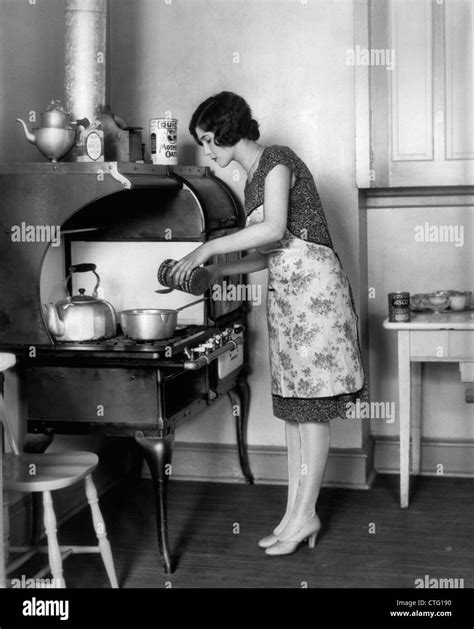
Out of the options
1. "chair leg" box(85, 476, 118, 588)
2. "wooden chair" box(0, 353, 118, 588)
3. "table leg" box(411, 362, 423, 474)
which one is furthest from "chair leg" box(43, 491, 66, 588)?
"table leg" box(411, 362, 423, 474)

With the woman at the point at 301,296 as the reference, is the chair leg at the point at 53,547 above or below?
below

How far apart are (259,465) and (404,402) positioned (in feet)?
2.77

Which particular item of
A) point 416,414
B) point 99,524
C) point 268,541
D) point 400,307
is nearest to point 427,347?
point 400,307

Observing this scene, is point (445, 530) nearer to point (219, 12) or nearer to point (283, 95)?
point (283, 95)

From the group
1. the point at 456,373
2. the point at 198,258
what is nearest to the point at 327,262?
the point at 198,258

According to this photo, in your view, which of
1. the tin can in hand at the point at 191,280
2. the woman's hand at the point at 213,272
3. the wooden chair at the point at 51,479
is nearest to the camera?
the wooden chair at the point at 51,479

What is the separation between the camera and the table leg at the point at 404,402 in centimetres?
416

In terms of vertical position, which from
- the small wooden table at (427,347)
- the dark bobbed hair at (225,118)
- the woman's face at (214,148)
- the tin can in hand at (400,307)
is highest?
the dark bobbed hair at (225,118)

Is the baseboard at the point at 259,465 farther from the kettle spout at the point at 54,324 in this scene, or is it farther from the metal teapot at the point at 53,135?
the metal teapot at the point at 53,135

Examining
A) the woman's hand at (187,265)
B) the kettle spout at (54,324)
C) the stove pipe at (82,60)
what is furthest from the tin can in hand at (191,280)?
the stove pipe at (82,60)

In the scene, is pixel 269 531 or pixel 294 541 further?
pixel 269 531

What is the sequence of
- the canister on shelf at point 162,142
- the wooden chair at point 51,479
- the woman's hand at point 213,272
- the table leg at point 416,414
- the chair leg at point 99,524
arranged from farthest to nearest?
the table leg at point 416,414
the canister on shelf at point 162,142
the woman's hand at point 213,272
the chair leg at point 99,524
the wooden chair at point 51,479

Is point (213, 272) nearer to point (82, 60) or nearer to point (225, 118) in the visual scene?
point (225, 118)

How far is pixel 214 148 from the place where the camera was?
142 inches
